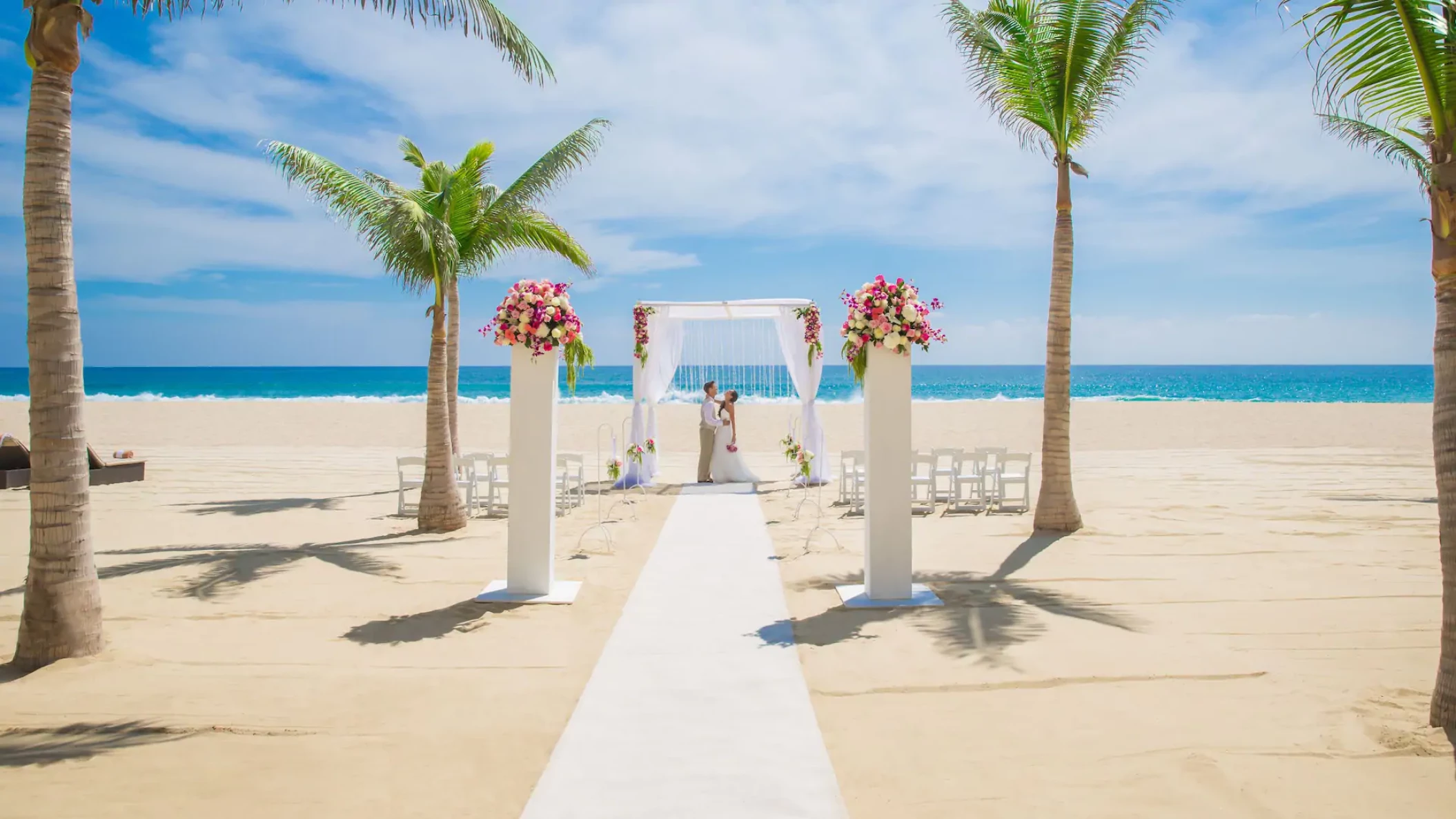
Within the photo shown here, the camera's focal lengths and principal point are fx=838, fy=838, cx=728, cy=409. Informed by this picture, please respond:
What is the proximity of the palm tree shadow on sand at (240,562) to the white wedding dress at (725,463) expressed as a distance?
669 centimetres

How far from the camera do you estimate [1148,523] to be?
33.6 ft

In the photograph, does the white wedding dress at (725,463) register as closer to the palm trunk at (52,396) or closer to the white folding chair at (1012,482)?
the white folding chair at (1012,482)

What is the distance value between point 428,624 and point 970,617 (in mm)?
4010

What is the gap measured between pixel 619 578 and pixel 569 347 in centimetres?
216

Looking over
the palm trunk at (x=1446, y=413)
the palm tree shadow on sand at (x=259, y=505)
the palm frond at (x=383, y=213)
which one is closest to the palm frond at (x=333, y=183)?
the palm frond at (x=383, y=213)

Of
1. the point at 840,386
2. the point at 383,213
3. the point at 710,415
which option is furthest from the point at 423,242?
the point at 840,386

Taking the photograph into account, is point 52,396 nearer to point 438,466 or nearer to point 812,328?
point 438,466

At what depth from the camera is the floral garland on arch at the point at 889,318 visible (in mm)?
6520

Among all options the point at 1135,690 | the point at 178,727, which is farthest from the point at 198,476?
the point at 1135,690

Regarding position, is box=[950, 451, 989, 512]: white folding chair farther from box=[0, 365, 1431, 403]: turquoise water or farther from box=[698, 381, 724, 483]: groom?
box=[0, 365, 1431, 403]: turquoise water

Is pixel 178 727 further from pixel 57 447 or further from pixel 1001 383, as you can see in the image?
pixel 1001 383

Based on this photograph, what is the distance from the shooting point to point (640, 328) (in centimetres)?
1534

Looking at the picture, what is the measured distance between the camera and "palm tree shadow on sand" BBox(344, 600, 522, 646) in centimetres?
583

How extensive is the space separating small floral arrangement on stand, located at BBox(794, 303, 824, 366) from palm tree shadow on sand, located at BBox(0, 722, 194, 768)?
38.0 feet
